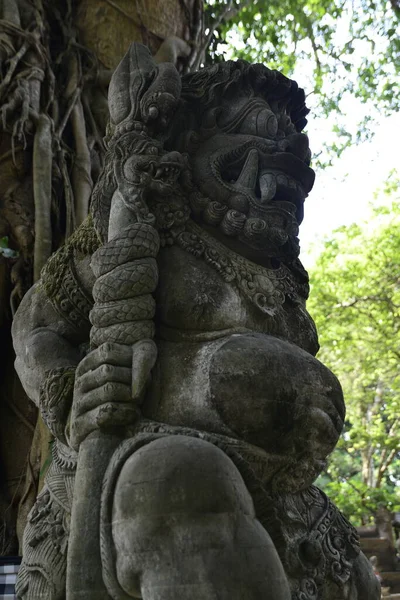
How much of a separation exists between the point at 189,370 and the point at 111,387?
0.92ft

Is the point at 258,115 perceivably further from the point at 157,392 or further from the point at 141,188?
the point at 157,392

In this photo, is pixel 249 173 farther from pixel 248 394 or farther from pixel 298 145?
pixel 248 394

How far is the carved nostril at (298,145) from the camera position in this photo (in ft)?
8.44

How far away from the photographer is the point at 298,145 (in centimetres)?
258

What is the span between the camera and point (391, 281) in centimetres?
1198

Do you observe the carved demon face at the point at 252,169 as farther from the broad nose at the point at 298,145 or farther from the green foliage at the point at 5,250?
the green foliage at the point at 5,250

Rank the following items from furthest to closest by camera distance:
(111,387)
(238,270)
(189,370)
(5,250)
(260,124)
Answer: (5,250) < (260,124) < (238,270) < (189,370) < (111,387)

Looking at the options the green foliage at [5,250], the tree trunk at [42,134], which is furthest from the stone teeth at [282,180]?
the green foliage at [5,250]

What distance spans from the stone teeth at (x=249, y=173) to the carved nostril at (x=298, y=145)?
0.48 ft

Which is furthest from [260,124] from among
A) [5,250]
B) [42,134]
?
[42,134]

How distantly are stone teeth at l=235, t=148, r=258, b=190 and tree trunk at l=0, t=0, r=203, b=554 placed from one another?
186 cm

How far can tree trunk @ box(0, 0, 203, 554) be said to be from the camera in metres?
4.09

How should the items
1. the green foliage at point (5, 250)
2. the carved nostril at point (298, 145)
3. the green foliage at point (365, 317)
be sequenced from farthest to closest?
the green foliage at point (365, 317), the green foliage at point (5, 250), the carved nostril at point (298, 145)

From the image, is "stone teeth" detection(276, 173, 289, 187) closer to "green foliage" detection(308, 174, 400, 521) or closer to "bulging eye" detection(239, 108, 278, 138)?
"bulging eye" detection(239, 108, 278, 138)
